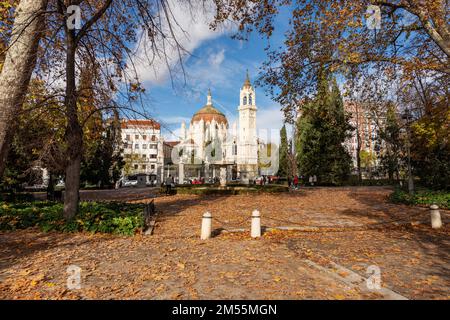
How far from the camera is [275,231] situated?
8961mm

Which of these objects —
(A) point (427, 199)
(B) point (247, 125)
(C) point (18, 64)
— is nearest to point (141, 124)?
(C) point (18, 64)

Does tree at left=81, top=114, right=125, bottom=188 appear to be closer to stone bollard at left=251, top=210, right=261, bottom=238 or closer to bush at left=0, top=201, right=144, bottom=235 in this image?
bush at left=0, top=201, right=144, bottom=235

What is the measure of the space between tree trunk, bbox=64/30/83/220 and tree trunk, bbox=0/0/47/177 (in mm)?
2487

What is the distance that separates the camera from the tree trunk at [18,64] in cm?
559

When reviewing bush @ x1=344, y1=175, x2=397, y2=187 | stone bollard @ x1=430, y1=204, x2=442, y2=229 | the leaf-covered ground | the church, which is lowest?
the leaf-covered ground

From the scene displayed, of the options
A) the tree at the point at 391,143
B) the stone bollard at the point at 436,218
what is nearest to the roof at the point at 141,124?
the stone bollard at the point at 436,218

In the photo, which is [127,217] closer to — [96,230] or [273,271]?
[96,230]

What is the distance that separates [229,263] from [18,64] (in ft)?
19.5

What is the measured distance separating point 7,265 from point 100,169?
32.1 m

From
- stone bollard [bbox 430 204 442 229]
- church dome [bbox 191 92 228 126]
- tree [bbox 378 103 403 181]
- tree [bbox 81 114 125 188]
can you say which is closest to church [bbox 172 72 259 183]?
church dome [bbox 191 92 228 126]

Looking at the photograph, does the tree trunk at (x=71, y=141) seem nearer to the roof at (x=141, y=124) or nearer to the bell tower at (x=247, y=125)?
the roof at (x=141, y=124)

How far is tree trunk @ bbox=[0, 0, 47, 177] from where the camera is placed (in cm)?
559

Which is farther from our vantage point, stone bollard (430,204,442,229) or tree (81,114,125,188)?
tree (81,114,125,188)
